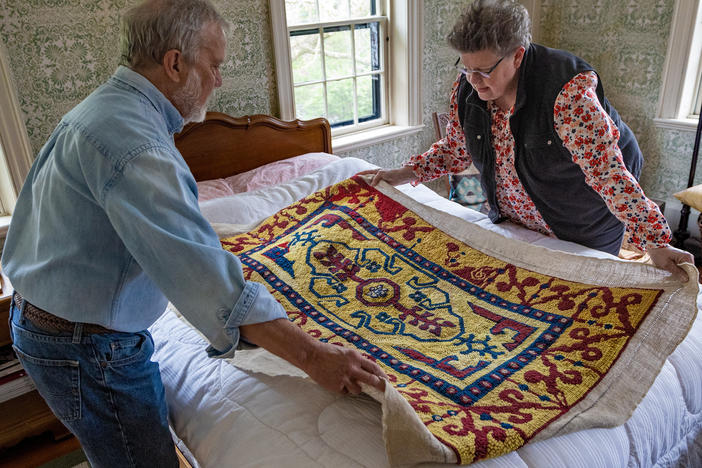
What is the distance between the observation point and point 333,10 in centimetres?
316

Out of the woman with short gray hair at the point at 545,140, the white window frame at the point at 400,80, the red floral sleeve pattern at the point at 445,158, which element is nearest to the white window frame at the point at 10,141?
the white window frame at the point at 400,80

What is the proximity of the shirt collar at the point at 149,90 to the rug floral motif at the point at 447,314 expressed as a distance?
0.65 meters

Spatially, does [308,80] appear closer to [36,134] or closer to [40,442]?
[36,134]

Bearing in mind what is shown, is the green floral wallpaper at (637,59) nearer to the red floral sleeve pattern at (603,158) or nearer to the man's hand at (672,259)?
the red floral sleeve pattern at (603,158)

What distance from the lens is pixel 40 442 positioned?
219 cm

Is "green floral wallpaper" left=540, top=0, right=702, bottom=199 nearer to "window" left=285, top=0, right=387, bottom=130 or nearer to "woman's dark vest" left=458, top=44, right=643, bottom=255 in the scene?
"window" left=285, top=0, right=387, bottom=130

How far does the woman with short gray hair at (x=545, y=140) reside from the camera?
1.40m

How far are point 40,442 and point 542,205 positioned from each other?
7.24 feet

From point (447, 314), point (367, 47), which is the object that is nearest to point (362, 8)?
point (367, 47)

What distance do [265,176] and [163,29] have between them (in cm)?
162

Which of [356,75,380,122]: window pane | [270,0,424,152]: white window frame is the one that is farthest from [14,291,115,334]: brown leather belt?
[356,75,380,122]: window pane

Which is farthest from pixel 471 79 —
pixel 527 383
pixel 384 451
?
pixel 384 451

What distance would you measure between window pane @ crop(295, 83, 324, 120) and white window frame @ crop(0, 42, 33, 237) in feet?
4.79

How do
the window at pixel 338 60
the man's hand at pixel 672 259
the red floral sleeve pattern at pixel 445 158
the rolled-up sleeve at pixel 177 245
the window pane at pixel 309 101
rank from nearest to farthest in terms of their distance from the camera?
1. the rolled-up sleeve at pixel 177 245
2. the man's hand at pixel 672 259
3. the red floral sleeve pattern at pixel 445 158
4. the window at pixel 338 60
5. the window pane at pixel 309 101
